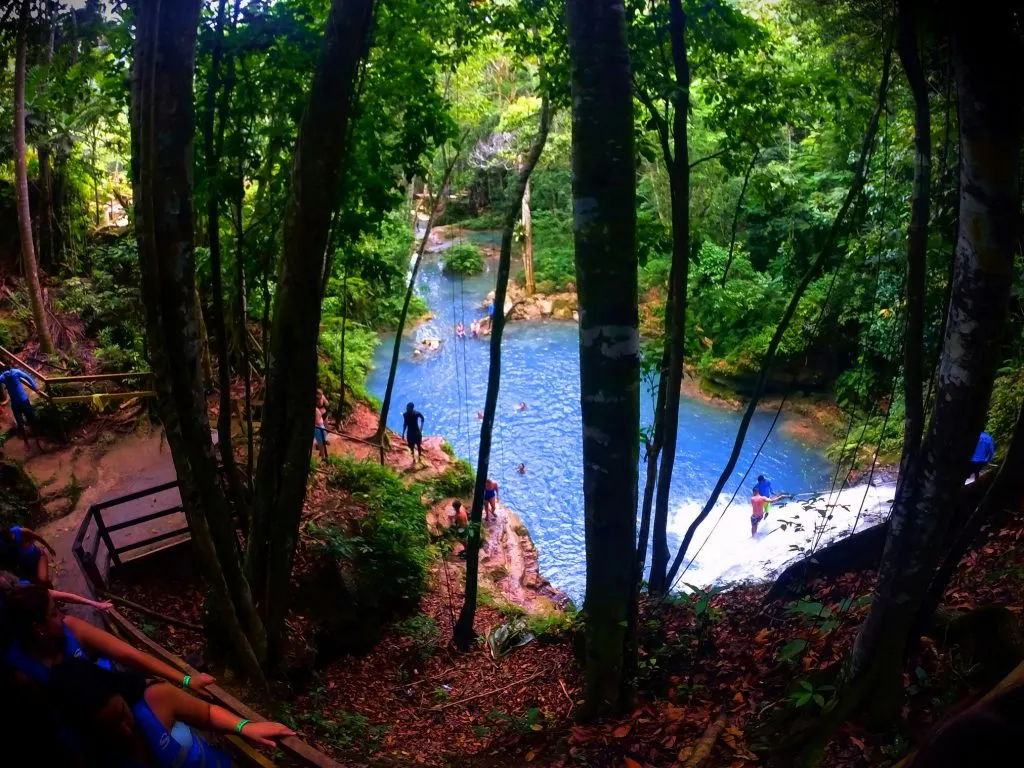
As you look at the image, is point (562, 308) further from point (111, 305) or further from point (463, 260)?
point (111, 305)

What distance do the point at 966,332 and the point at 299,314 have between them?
4.45 meters

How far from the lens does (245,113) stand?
667 cm

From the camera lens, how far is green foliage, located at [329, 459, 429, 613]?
987 centimetres

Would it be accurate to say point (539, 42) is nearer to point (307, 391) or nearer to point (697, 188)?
point (307, 391)

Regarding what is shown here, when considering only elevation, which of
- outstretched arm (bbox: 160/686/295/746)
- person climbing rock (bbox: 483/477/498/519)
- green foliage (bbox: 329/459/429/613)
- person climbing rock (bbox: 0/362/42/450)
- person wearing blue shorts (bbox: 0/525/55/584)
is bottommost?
person climbing rock (bbox: 483/477/498/519)

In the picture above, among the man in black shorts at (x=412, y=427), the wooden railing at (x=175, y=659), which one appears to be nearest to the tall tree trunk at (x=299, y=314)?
the wooden railing at (x=175, y=659)

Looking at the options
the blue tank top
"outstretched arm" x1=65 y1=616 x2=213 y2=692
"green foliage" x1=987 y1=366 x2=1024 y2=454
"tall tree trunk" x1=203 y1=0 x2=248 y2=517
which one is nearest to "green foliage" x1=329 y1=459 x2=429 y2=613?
"tall tree trunk" x1=203 y1=0 x2=248 y2=517

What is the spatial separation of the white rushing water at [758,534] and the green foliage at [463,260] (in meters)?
20.5

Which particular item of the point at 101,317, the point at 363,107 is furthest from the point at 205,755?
the point at 101,317

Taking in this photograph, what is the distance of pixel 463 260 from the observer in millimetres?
33938

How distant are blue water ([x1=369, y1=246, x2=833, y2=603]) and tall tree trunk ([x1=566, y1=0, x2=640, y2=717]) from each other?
783 cm

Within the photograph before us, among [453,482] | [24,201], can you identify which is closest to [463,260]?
[453,482]

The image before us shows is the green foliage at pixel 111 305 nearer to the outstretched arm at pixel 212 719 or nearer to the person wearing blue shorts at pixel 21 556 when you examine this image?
the person wearing blue shorts at pixel 21 556

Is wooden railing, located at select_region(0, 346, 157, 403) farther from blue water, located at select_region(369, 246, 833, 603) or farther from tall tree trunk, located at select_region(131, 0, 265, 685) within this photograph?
blue water, located at select_region(369, 246, 833, 603)
